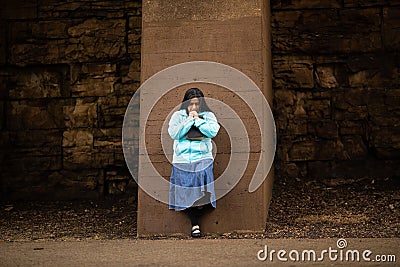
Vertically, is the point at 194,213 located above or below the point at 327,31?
below

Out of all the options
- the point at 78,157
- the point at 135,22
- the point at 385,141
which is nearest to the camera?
the point at 385,141

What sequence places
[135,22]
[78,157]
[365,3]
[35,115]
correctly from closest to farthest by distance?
[365,3]
[135,22]
[78,157]
[35,115]

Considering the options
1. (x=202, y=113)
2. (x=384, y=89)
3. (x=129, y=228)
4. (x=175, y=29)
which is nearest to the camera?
(x=202, y=113)

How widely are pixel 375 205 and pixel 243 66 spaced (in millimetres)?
2521

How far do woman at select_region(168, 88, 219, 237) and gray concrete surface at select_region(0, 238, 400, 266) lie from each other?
46 centimetres

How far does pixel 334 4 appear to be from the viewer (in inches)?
393

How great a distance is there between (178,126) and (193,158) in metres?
0.35

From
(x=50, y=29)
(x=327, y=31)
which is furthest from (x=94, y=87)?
(x=327, y=31)

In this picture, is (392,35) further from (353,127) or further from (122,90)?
(122,90)

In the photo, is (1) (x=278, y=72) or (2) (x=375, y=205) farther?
(1) (x=278, y=72)

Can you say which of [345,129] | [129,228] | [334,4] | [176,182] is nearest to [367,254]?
[176,182]

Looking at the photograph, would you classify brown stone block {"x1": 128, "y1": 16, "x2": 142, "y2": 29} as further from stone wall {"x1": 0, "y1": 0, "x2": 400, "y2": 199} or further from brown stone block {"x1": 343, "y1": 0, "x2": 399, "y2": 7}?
brown stone block {"x1": 343, "y1": 0, "x2": 399, "y2": 7}

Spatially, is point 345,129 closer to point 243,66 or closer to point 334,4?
point 334,4

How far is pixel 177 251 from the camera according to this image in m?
5.94
